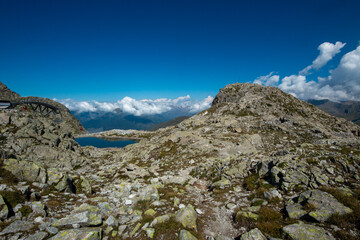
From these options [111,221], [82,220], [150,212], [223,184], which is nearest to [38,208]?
[82,220]

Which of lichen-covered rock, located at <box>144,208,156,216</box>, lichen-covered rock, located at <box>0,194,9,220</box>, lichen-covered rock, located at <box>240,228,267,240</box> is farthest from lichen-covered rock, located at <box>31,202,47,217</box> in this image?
lichen-covered rock, located at <box>240,228,267,240</box>

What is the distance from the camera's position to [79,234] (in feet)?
26.1

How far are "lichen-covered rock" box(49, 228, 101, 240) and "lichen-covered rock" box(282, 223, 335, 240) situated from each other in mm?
10466

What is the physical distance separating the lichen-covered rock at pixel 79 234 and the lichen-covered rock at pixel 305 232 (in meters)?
10.5

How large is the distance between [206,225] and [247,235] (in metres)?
2.64

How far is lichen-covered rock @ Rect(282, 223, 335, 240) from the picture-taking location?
7.60 m

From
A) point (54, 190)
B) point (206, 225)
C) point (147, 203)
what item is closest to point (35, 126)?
point (54, 190)

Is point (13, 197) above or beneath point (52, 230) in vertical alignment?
above

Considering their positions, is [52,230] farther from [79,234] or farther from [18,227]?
[18,227]

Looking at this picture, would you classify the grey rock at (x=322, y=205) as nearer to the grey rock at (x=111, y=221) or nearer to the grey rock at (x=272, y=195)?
the grey rock at (x=272, y=195)

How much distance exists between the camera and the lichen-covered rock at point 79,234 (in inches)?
305

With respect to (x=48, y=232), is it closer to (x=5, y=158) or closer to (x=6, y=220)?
(x=6, y=220)

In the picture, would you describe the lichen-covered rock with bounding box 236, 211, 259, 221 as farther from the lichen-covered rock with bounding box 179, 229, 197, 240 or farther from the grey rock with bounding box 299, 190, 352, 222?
the lichen-covered rock with bounding box 179, 229, 197, 240

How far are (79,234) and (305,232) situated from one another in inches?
471
